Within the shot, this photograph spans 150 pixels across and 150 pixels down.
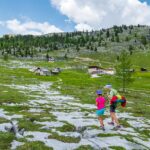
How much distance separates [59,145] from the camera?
943 inches

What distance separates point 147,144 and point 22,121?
464 inches

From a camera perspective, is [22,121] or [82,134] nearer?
[82,134]

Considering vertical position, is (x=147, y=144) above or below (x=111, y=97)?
below

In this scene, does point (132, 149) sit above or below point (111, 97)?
below

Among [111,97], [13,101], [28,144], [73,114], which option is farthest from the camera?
[13,101]

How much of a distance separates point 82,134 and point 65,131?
1530mm

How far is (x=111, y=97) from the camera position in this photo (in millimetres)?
29375

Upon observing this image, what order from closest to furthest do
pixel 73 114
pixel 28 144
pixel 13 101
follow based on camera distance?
pixel 28 144 → pixel 73 114 → pixel 13 101

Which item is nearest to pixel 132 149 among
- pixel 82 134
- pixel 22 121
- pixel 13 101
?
pixel 82 134

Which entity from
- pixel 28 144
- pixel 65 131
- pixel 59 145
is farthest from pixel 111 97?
pixel 28 144

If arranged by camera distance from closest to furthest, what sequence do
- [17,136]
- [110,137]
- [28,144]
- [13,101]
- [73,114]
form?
1. [28,144]
2. [17,136]
3. [110,137]
4. [73,114]
5. [13,101]

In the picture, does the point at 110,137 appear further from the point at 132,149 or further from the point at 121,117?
the point at 121,117

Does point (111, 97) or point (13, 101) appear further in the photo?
point (13, 101)

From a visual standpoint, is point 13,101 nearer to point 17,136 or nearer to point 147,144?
point 17,136
